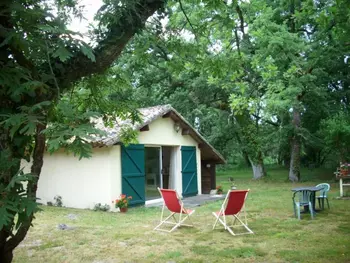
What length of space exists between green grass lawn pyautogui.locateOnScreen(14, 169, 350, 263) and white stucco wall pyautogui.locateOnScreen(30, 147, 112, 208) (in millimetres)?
1389

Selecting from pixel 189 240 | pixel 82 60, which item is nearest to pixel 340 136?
pixel 189 240

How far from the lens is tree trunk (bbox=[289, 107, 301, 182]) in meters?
18.5

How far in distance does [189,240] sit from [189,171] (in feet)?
22.1

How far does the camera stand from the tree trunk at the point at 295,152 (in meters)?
18.5

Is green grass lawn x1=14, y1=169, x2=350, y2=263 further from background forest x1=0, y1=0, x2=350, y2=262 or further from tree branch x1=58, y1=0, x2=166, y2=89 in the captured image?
tree branch x1=58, y1=0, x2=166, y2=89

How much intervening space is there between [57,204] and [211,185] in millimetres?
6127

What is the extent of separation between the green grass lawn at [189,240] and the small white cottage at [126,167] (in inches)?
59.2

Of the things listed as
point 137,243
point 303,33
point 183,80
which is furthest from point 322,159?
point 137,243

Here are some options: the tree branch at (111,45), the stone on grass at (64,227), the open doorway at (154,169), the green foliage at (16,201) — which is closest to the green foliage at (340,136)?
the open doorway at (154,169)

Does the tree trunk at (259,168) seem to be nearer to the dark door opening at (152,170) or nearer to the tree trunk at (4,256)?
the dark door opening at (152,170)

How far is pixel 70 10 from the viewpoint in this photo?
9.09 feet

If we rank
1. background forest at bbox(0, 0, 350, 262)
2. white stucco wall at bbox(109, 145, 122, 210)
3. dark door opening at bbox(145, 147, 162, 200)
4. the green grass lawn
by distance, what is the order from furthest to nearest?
dark door opening at bbox(145, 147, 162, 200), white stucco wall at bbox(109, 145, 122, 210), the green grass lawn, background forest at bbox(0, 0, 350, 262)

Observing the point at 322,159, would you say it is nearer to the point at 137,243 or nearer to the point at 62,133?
the point at 137,243

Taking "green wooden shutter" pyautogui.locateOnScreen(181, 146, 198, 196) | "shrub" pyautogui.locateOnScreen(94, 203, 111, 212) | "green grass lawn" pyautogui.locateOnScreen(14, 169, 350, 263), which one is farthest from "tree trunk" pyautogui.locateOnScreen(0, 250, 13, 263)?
"green wooden shutter" pyautogui.locateOnScreen(181, 146, 198, 196)
